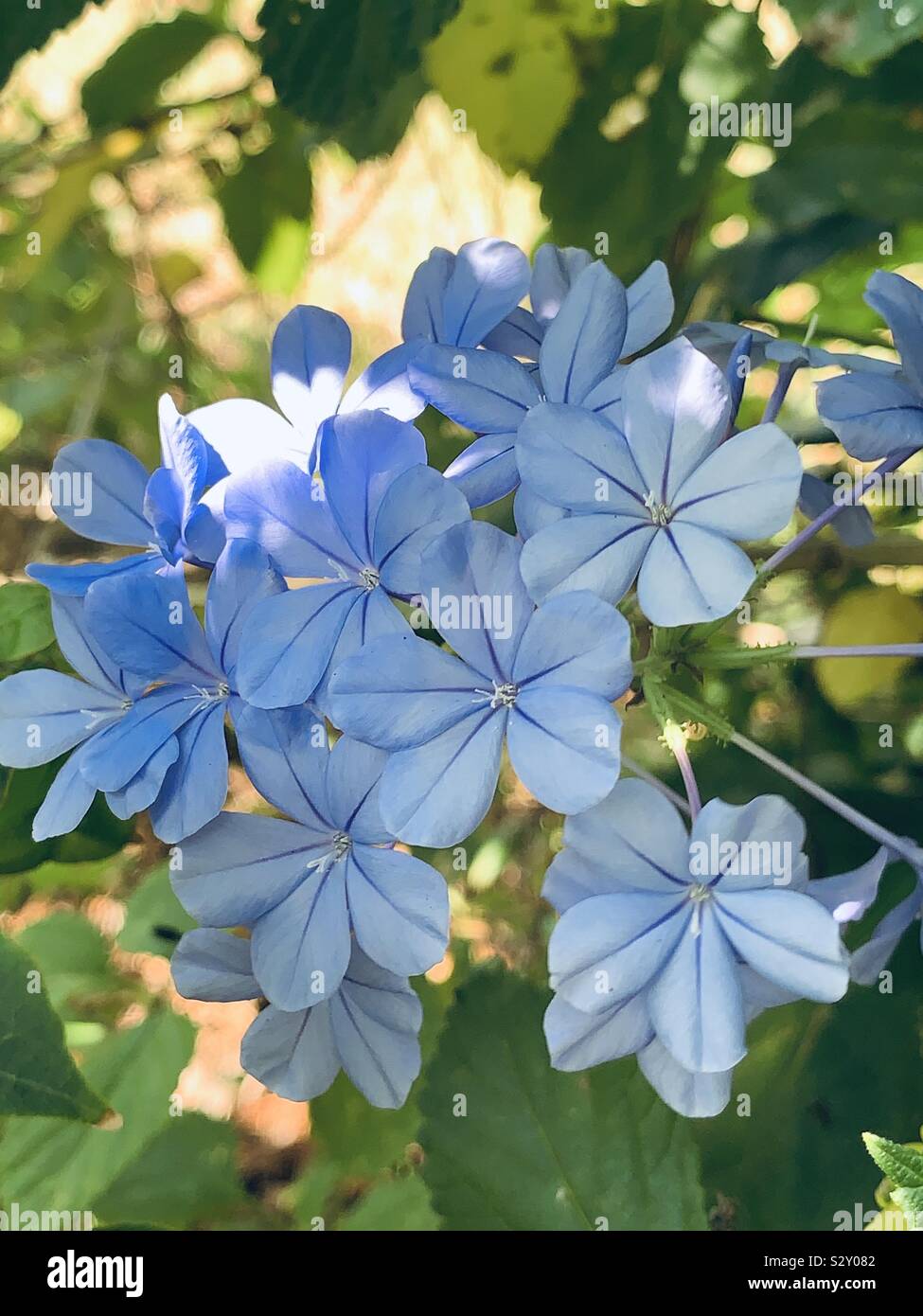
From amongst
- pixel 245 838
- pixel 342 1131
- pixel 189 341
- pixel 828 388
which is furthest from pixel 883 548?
pixel 189 341

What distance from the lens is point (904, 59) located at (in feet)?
3.39

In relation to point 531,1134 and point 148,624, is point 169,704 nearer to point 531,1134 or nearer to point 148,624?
point 148,624

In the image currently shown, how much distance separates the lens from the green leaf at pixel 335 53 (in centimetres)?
90

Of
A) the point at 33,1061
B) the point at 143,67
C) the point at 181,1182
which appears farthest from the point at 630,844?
the point at 143,67

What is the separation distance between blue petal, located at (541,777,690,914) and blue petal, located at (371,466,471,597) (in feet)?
0.47

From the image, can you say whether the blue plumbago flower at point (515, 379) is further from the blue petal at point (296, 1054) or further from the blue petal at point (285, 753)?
the blue petal at point (296, 1054)

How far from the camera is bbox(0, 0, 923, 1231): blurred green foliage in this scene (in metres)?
0.88

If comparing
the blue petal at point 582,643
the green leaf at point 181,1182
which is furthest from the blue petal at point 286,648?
the green leaf at point 181,1182

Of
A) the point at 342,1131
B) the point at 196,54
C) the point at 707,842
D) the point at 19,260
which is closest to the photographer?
the point at 707,842

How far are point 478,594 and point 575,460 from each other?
3.1 inches

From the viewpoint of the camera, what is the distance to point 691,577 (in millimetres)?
546

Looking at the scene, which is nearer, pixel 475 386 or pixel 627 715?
pixel 475 386

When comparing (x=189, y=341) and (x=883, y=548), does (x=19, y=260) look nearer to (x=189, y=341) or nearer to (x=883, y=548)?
(x=189, y=341)
